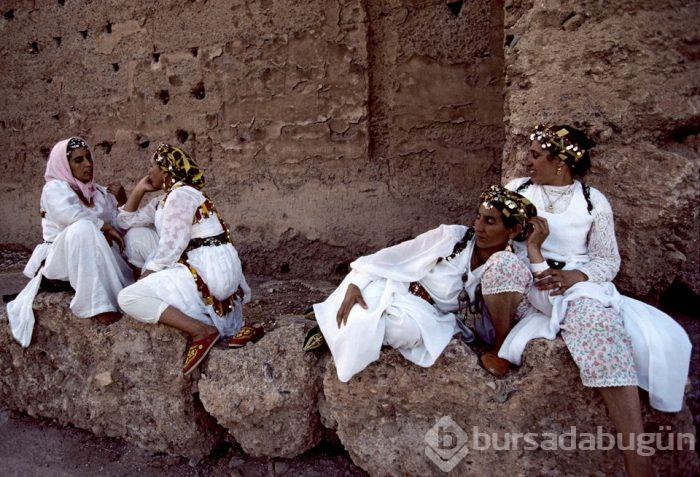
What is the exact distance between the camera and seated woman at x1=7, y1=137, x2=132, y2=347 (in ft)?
10.7

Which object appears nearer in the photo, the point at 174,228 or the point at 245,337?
the point at 245,337

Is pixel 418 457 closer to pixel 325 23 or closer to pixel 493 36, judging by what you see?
pixel 493 36

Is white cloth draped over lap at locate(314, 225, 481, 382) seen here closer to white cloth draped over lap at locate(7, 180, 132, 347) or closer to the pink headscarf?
white cloth draped over lap at locate(7, 180, 132, 347)

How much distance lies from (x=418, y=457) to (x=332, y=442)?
1.85 feet

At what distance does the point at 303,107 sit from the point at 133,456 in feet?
10.3

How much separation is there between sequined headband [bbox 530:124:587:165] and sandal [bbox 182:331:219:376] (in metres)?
2.03

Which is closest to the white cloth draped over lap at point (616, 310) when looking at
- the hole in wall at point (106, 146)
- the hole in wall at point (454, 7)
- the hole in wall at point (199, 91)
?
the hole in wall at point (454, 7)

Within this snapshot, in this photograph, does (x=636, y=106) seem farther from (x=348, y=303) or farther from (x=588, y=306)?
(x=348, y=303)

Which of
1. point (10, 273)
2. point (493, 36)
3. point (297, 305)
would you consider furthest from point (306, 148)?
point (10, 273)

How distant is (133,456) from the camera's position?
314 cm

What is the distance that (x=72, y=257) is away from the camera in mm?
3275

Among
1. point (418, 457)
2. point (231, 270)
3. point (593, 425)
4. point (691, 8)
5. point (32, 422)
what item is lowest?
point (32, 422)

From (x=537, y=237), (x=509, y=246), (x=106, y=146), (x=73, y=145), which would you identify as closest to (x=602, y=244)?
(x=537, y=237)

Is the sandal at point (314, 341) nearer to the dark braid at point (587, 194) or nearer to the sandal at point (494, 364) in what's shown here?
the sandal at point (494, 364)
